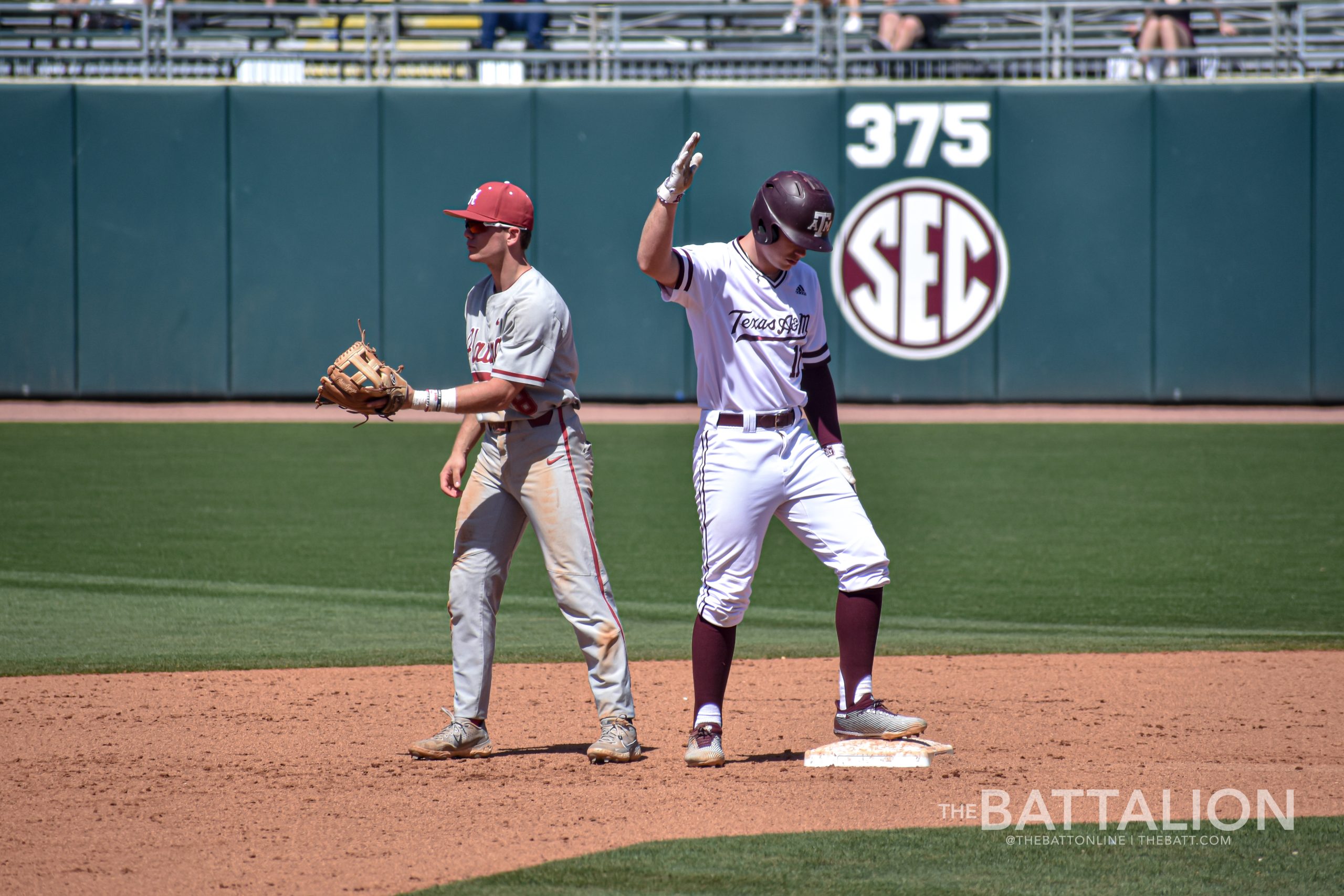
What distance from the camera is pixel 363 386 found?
4.06 metres

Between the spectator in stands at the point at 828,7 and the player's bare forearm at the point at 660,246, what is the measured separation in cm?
1245

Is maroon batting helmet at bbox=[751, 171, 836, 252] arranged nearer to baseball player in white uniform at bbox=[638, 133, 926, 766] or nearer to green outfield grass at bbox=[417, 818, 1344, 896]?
baseball player in white uniform at bbox=[638, 133, 926, 766]

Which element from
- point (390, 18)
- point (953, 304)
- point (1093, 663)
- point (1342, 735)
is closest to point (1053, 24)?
point (953, 304)

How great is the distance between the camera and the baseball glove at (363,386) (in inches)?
159

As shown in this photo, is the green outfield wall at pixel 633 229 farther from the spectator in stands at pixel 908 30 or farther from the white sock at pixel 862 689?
the white sock at pixel 862 689

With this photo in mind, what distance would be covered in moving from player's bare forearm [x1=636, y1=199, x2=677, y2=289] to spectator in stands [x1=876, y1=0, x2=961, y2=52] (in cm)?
1252

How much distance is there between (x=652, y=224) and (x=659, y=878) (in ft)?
5.91

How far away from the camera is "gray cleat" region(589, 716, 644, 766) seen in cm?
438

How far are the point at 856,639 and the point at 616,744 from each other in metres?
0.83

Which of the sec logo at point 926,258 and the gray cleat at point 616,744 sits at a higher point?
the sec logo at point 926,258

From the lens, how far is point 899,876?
331cm

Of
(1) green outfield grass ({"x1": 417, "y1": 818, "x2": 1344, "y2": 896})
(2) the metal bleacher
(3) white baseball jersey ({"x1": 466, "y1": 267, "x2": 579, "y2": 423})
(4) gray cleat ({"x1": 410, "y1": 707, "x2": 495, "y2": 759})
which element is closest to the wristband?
(3) white baseball jersey ({"x1": 466, "y1": 267, "x2": 579, "y2": 423})

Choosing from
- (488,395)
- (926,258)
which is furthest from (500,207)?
(926,258)

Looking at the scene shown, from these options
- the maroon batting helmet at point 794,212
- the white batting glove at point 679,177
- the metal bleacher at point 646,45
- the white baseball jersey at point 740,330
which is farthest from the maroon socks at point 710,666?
the metal bleacher at point 646,45
